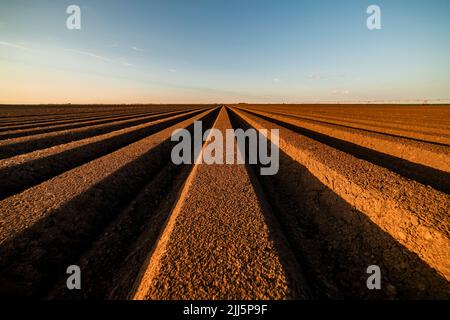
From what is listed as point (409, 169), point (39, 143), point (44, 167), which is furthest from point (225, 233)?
point (39, 143)

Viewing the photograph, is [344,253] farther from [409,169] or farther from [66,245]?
[409,169]

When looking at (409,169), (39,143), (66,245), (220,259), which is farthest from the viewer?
(39,143)

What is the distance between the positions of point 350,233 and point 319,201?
0.97 m

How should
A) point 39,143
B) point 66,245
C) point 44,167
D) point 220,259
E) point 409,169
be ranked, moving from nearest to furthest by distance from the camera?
point 220,259, point 66,245, point 44,167, point 409,169, point 39,143

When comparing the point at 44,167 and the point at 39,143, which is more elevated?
the point at 39,143

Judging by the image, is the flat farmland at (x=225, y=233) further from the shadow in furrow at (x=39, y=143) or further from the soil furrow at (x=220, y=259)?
the shadow in furrow at (x=39, y=143)

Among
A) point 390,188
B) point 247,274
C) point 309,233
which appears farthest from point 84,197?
point 390,188

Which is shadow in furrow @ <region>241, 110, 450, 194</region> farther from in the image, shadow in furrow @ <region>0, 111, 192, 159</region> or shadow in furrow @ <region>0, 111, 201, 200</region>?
shadow in furrow @ <region>0, 111, 192, 159</region>

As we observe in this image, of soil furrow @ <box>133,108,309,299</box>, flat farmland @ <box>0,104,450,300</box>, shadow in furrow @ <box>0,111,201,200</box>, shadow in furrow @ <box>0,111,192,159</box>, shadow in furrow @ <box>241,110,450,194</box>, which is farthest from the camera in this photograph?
shadow in furrow @ <box>0,111,192,159</box>

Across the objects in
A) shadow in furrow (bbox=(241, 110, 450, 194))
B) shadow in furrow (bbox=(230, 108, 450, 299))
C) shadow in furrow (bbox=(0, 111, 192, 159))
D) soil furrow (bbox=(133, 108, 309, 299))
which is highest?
shadow in furrow (bbox=(0, 111, 192, 159))

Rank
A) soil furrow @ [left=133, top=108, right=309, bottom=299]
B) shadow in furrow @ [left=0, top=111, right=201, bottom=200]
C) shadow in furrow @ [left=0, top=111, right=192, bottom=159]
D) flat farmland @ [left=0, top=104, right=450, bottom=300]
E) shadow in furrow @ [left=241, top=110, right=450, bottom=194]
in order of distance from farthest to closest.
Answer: shadow in furrow @ [left=0, top=111, right=192, bottom=159] → shadow in furrow @ [left=241, top=110, right=450, bottom=194] → shadow in furrow @ [left=0, top=111, right=201, bottom=200] → flat farmland @ [left=0, top=104, right=450, bottom=300] → soil furrow @ [left=133, top=108, right=309, bottom=299]

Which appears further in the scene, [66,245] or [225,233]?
[66,245]

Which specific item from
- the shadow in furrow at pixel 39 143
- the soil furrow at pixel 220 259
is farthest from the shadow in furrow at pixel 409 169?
the shadow in furrow at pixel 39 143

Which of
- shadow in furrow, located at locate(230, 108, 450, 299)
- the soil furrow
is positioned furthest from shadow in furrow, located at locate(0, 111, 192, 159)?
shadow in furrow, located at locate(230, 108, 450, 299)
